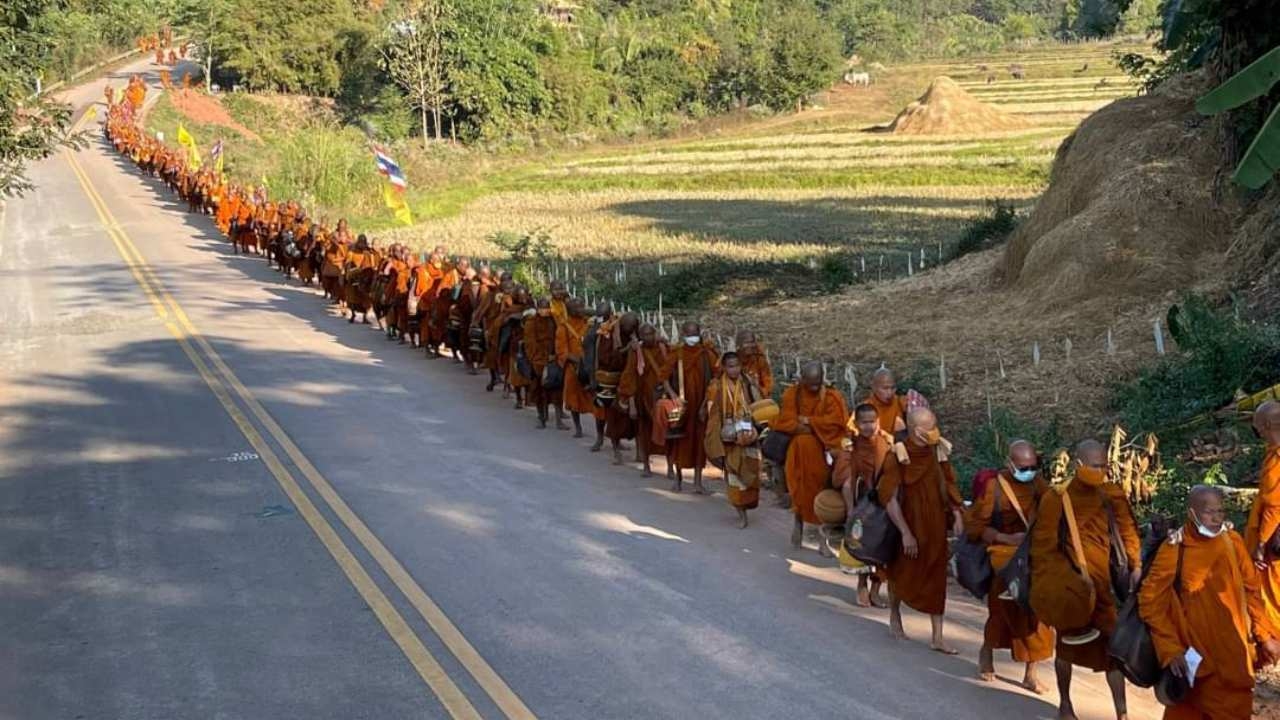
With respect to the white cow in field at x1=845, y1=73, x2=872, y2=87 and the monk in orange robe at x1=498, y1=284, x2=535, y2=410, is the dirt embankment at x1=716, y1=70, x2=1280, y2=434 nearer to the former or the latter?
the monk in orange robe at x1=498, y1=284, x2=535, y2=410

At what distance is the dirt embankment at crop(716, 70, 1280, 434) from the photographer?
47.3 ft

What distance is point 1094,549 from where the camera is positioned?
23.5 ft

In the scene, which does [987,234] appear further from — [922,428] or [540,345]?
[922,428]

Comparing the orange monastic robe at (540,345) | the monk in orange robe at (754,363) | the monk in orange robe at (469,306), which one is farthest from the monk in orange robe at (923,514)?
the monk in orange robe at (469,306)

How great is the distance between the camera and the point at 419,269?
65.2ft

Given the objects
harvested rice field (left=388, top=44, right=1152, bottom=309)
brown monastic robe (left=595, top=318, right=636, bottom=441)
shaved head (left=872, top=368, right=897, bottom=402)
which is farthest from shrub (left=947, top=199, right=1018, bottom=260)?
shaved head (left=872, top=368, right=897, bottom=402)

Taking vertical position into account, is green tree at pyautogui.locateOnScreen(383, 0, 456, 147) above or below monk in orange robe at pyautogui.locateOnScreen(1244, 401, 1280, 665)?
above

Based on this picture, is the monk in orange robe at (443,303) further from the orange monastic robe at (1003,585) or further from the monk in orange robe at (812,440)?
the orange monastic robe at (1003,585)

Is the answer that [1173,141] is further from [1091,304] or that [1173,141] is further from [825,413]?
[825,413]

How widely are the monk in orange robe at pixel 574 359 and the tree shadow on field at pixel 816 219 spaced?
14.6 metres

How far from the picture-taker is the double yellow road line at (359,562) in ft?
25.9

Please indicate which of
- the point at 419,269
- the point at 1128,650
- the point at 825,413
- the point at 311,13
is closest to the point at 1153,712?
the point at 1128,650

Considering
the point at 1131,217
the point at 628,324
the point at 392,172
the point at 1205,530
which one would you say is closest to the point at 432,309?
the point at 628,324

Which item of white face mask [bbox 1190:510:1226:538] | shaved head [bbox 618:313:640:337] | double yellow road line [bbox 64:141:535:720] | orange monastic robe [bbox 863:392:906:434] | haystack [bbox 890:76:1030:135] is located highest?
haystack [bbox 890:76:1030:135]
